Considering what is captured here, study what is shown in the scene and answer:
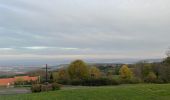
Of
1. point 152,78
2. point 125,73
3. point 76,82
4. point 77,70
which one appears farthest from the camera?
point 125,73

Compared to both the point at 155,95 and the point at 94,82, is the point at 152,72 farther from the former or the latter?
the point at 155,95

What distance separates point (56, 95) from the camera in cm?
1727

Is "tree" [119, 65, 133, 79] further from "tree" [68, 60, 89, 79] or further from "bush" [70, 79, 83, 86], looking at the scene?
"bush" [70, 79, 83, 86]

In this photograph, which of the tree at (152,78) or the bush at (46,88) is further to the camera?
the tree at (152,78)

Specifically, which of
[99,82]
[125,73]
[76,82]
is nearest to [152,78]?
[125,73]

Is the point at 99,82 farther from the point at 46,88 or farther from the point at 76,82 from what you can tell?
the point at 46,88

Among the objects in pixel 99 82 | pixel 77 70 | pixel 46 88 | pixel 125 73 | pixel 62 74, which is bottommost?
pixel 46 88

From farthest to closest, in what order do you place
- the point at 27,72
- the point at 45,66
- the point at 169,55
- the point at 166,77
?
the point at 169,55, the point at 166,77, the point at 27,72, the point at 45,66

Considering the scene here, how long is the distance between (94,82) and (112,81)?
155cm

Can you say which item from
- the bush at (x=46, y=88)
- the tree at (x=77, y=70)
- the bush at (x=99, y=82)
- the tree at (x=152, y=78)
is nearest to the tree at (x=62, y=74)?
the tree at (x=77, y=70)

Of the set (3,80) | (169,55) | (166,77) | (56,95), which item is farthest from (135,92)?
(169,55)

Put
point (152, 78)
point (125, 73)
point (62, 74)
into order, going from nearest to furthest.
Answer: point (152, 78), point (62, 74), point (125, 73)

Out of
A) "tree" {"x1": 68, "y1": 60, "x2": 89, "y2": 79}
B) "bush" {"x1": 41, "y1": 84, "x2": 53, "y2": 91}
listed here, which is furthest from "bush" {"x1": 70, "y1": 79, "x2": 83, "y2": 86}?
"bush" {"x1": 41, "y1": 84, "x2": 53, "y2": 91}

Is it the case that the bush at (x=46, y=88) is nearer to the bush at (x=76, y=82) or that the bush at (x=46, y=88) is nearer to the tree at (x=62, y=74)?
the bush at (x=76, y=82)
